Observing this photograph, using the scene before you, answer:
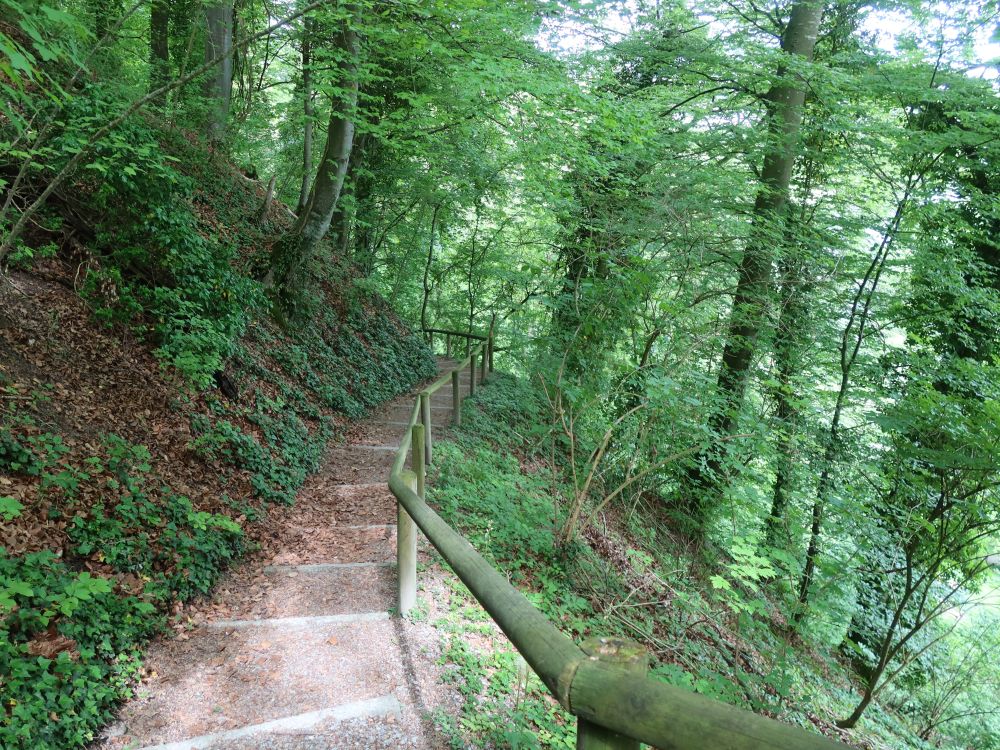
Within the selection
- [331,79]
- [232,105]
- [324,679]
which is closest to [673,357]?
[324,679]

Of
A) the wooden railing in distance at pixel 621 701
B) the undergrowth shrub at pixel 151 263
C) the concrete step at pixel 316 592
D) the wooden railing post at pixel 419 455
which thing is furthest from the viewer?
the undergrowth shrub at pixel 151 263

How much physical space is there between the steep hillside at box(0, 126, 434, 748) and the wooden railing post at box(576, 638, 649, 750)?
8.70ft

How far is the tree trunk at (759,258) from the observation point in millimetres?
7160

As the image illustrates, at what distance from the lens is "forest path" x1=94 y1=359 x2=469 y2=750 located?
9.48ft

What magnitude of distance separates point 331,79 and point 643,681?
28.9 feet

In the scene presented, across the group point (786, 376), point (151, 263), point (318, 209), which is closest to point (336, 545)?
point (151, 263)

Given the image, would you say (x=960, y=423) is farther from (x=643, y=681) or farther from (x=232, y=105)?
(x=232, y=105)

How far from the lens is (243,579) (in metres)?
4.54

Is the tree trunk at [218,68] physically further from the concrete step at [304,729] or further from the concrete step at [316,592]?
the concrete step at [304,729]

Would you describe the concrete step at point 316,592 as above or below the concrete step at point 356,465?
below

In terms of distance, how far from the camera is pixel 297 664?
346cm

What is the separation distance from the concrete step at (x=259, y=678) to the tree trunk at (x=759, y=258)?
4754 millimetres

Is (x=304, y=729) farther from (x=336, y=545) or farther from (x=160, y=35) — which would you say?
(x=160, y=35)

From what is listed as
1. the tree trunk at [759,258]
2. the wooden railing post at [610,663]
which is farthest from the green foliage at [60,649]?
the tree trunk at [759,258]
